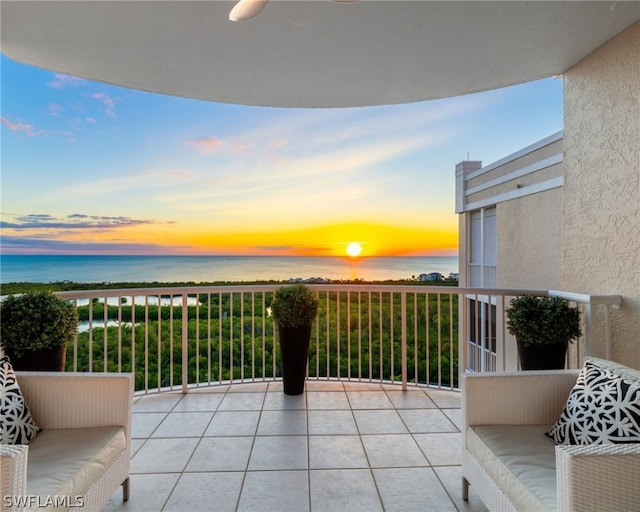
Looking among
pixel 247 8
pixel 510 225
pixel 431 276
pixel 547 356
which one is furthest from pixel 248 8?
pixel 431 276

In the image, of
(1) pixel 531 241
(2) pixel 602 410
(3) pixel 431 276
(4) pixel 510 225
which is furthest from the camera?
(3) pixel 431 276

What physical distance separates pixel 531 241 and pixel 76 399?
6630mm

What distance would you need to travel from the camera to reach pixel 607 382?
63.9 inches

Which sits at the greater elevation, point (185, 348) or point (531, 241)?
point (531, 241)

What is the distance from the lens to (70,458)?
156 centimetres

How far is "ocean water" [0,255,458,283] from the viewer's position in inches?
327

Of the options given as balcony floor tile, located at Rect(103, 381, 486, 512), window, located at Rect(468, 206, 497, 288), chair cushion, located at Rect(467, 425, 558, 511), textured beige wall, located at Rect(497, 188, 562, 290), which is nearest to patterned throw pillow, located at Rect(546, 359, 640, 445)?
chair cushion, located at Rect(467, 425, 558, 511)

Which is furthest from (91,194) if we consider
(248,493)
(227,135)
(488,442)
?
(488,442)

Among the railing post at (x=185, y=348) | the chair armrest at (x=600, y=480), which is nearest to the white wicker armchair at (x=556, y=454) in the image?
the chair armrest at (x=600, y=480)

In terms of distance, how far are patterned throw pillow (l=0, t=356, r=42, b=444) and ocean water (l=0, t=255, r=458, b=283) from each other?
243 inches

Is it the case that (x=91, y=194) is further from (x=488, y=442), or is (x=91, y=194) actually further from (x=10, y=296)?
(x=488, y=442)

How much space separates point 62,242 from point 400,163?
8283 mm

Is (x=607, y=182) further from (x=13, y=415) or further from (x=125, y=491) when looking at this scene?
(x=13, y=415)

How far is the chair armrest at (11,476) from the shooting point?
1137 mm
